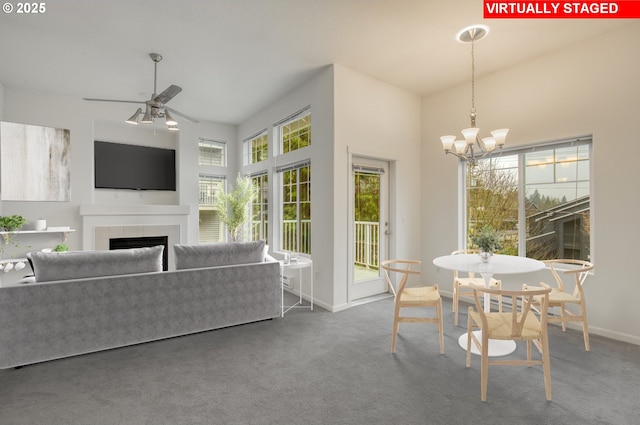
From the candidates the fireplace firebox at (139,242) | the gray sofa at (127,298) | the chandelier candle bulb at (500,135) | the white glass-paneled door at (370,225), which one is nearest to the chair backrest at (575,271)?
the chandelier candle bulb at (500,135)

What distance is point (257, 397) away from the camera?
2.20 m

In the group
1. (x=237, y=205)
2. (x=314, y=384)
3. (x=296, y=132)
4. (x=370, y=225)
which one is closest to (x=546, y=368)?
(x=314, y=384)

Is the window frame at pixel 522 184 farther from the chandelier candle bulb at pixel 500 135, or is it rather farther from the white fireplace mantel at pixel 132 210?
the white fireplace mantel at pixel 132 210

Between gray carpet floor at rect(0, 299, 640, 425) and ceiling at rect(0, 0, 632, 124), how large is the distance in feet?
10.7

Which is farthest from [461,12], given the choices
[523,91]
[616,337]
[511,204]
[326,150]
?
[616,337]

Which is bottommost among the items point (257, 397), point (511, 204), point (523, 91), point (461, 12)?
point (257, 397)

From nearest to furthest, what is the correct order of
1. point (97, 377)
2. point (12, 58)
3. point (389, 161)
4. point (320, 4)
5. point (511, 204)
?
point (97, 377), point (320, 4), point (12, 58), point (511, 204), point (389, 161)

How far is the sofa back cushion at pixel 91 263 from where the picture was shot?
2.71m

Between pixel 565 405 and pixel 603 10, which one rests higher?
pixel 603 10

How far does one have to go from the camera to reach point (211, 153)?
7102 mm

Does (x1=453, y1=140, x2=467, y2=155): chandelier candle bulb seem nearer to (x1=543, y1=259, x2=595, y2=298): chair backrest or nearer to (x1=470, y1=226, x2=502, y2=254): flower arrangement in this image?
(x1=470, y1=226, x2=502, y2=254): flower arrangement

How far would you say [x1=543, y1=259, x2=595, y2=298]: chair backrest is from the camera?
9.64 feet

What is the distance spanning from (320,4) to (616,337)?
4.49 m

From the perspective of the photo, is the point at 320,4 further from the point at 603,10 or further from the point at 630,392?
the point at 630,392
